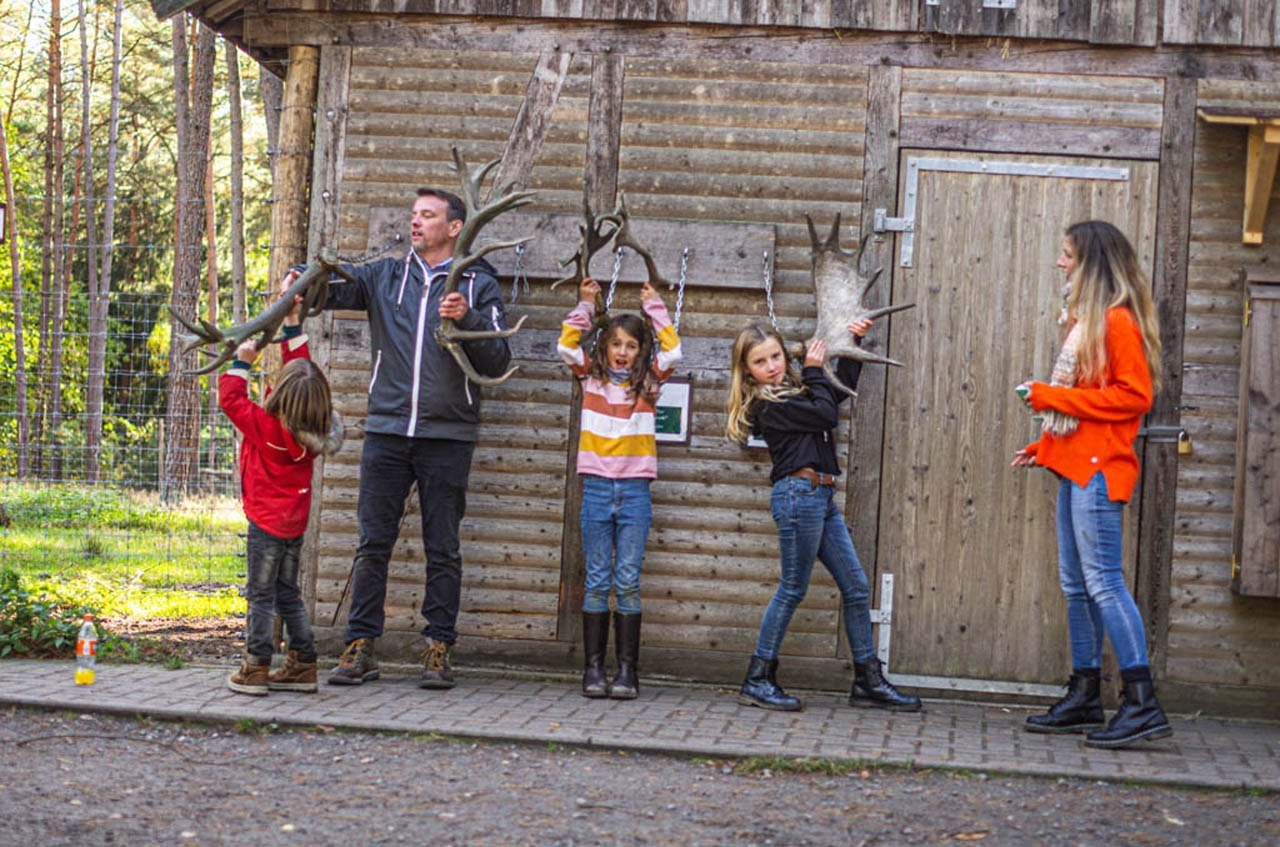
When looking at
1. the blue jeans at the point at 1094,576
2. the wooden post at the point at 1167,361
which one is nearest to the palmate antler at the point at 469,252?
the blue jeans at the point at 1094,576

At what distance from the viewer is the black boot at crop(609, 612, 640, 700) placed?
22.2 ft

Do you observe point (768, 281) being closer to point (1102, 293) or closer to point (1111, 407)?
point (1102, 293)

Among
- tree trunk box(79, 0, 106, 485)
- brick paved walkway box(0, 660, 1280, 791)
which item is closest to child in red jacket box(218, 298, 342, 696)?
brick paved walkway box(0, 660, 1280, 791)

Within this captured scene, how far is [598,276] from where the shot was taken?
7.31 metres

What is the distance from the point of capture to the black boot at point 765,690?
667cm

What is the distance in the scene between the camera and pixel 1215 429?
705cm

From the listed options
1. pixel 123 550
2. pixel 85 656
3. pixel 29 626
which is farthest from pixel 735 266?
pixel 123 550

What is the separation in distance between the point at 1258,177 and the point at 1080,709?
2.59 m

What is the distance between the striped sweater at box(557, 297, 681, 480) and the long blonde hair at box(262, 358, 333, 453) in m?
1.14

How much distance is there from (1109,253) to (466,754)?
10.8 ft

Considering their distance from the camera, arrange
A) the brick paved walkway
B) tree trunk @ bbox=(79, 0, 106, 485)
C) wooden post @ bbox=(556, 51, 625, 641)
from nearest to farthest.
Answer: the brick paved walkway < wooden post @ bbox=(556, 51, 625, 641) < tree trunk @ bbox=(79, 0, 106, 485)

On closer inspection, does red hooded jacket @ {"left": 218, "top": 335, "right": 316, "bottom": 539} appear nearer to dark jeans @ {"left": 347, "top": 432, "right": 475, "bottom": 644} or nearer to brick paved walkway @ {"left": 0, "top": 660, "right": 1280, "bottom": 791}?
dark jeans @ {"left": 347, "top": 432, "right": 475, "bottom": 644}

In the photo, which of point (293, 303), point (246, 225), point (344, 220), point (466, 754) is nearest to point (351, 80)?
point (344, 220)

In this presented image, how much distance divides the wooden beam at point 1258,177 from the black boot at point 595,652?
353 centimetres
